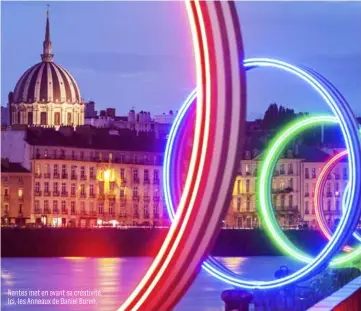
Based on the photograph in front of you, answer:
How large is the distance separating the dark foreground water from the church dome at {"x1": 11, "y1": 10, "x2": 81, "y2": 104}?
4938 centimetres

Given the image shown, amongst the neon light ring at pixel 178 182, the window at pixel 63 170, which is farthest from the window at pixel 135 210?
the neon light ring at pixel 178 182

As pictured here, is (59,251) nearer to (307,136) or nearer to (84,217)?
(84,217)

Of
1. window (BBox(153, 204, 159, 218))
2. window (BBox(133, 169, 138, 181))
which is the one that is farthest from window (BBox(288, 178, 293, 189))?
window (BBox(133, 169, 138, 181))

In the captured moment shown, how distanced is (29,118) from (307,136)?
2715 centimetres

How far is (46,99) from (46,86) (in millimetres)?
1712

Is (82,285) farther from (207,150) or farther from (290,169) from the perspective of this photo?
(290,169)

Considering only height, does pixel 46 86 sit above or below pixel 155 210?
above

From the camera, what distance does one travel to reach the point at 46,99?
109750 millimetres

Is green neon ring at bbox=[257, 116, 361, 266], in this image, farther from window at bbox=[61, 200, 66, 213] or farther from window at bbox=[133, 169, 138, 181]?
window at bbox=[133, 169, 138, 181]

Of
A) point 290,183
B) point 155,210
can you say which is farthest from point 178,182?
point 290,183

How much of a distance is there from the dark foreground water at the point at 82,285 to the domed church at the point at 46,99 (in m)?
47.4

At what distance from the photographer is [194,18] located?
683cm

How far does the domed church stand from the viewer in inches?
4289

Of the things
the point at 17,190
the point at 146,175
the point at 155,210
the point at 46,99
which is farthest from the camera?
the point at 46,99
